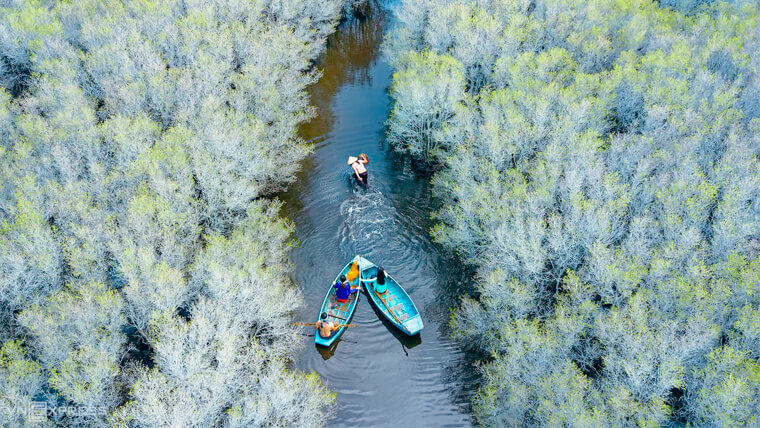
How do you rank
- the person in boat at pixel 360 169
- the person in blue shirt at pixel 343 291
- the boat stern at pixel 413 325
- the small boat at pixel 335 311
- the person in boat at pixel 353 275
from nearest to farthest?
the small boat at pixel 335 311
the boat stern at pixel 413 325
the person in blue shirt at pixel 343 291
the person in boat at pixel 353 275
the person in boat at pixel 360 169

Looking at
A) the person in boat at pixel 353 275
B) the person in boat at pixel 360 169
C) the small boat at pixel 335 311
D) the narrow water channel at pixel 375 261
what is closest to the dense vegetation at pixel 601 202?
the narrow water channel at pixel 375 261

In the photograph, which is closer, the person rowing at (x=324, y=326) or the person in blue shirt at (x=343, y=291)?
the person rowing at (x=324, y=326)

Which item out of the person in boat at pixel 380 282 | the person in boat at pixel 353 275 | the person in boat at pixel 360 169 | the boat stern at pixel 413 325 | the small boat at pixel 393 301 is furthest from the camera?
the person in boat at pixel 360 169

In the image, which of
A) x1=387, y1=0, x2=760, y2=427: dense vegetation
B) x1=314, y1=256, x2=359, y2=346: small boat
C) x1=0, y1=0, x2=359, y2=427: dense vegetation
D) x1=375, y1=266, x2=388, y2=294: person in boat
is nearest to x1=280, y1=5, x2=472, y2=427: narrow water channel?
x1=314, y1=256, x2=359, y2=346: small boat

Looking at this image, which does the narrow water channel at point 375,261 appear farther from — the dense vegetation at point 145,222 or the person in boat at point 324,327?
the dense vegetation at point 145,222

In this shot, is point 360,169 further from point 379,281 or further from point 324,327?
point 324,327

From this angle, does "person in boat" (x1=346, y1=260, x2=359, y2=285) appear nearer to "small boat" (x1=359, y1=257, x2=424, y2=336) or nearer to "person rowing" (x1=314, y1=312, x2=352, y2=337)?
"small boat" (x1=359, y1=257, x2=424, y2=336)
